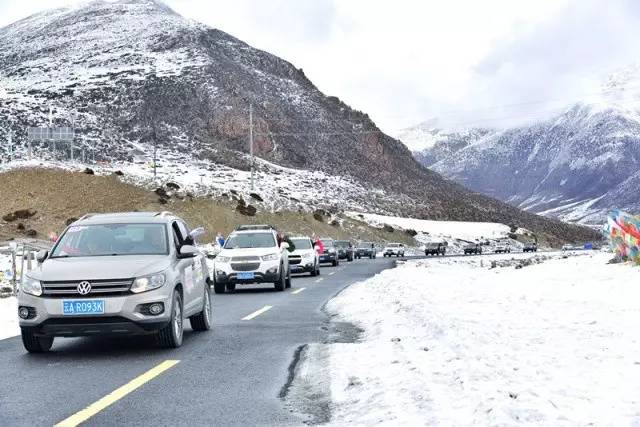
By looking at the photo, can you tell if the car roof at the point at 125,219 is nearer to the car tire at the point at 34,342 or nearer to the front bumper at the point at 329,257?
the car tire at the point at 34,342

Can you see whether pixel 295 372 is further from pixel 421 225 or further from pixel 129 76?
pixel 129 76

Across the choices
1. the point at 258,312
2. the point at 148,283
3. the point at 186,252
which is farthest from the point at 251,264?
the point at 148,283

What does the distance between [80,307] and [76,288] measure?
8.7 inches

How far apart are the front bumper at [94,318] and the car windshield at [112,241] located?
114 cm

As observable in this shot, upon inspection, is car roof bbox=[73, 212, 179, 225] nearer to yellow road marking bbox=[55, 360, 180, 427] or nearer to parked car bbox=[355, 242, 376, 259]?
yellow road marking bbox=[55, 360, 180, 427]

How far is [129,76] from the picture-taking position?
132 meters

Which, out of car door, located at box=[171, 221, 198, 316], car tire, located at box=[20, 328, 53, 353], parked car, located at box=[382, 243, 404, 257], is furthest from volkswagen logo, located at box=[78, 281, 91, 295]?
parked car, located at box=[382, 243, 404, 257]

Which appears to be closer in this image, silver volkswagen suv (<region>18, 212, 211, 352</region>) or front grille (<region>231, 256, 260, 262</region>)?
silver volkswagen suv (<region>18, 212, 211, 352</region>)

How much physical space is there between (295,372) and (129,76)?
424 feet

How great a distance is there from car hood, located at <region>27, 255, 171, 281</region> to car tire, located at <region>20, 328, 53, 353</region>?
0.76 metres

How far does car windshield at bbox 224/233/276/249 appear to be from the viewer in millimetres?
23125

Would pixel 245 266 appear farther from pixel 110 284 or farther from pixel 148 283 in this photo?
pixel 110 284

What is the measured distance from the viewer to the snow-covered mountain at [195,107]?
118 metres

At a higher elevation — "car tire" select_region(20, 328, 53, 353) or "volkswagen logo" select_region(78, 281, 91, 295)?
"volkswagen logo" select_region(78, 281, 91, 295)
